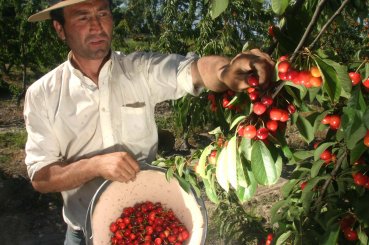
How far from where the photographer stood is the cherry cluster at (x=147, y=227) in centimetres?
156

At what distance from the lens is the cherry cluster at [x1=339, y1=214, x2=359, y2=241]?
1.14 metres

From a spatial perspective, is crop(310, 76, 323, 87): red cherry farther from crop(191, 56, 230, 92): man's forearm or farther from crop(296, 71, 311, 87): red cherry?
crop(191, 56, 230, 92): man's forearm

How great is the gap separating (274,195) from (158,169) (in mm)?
2374

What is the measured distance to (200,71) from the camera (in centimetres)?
157

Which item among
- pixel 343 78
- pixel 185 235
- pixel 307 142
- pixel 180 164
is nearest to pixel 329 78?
pixel 343 78

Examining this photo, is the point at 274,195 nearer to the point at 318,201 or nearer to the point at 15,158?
the point at 318,201

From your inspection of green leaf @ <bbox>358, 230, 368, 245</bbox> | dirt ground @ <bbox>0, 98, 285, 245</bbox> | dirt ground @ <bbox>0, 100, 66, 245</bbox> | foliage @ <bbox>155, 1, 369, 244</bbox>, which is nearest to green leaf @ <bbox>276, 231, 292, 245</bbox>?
foliage @ <bbox>155, 1, 369, 244</bbox>

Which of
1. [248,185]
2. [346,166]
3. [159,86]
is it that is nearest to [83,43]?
[159,86]

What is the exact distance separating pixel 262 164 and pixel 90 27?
114 centimetres

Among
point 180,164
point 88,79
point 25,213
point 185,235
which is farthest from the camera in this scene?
point 25,213

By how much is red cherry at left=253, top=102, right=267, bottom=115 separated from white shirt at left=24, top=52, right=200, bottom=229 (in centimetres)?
77

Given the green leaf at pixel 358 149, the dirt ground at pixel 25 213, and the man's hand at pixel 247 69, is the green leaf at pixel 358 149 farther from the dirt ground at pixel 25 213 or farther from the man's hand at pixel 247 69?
the dirt ground at pixel 25 213

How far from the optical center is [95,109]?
180 centimetres

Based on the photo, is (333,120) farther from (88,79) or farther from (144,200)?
(88,79)
